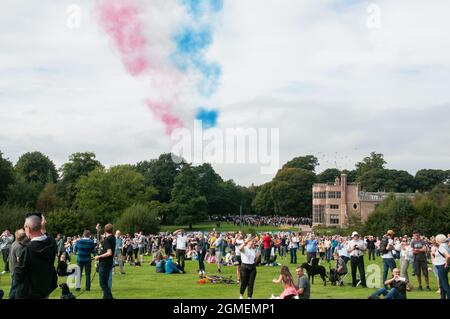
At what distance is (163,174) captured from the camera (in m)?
112

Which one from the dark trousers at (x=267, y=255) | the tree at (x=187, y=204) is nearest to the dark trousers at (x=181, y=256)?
the dark trousers at (x=267, y=255)

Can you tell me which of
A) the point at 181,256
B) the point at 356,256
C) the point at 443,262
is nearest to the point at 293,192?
the point at 181,256

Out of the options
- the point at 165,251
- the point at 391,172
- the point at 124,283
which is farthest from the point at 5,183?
the point at 391,172

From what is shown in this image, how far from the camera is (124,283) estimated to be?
20203 mm

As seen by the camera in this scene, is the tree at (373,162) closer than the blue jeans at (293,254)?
No

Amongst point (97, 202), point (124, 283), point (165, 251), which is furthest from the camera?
point (97, 202)

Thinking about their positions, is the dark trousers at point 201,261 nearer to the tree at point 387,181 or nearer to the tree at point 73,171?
the tree at point 73,171

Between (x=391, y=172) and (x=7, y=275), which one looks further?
(x=391, y=172)

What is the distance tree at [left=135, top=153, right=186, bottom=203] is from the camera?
111688mm

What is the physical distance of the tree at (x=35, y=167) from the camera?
353ft

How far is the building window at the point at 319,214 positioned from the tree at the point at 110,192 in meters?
38.1

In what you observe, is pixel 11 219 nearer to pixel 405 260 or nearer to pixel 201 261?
pixel 201 261
